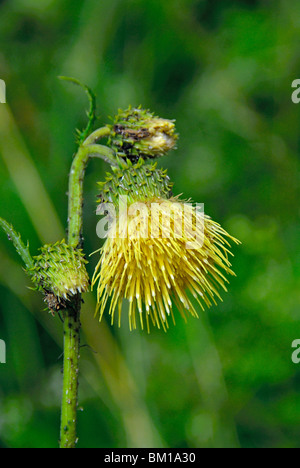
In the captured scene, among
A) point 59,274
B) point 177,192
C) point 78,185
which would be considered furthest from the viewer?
point 177,192

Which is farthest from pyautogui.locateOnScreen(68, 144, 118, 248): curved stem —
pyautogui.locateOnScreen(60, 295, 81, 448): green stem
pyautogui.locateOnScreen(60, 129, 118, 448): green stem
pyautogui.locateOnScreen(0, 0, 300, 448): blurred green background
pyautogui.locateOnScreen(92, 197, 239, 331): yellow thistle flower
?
pyautogui.locateOnScreen(0, 0, 300, 448): blurred green background

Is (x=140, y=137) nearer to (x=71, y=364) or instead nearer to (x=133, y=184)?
(x=133, y=184)

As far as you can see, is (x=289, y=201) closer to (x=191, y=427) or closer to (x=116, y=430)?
(x=191, y=427)

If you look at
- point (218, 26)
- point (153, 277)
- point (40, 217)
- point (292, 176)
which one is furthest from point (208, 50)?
point (153, 277)

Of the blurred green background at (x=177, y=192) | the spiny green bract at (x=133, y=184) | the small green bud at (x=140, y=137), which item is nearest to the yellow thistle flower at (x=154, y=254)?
the spiny green bract at (x=133, y=184)

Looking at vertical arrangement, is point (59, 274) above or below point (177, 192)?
below

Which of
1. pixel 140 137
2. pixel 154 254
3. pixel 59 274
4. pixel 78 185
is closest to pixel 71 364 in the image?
pixel 59 274
